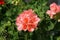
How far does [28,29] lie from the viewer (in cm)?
226

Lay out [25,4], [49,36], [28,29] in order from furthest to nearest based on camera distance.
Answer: [25,4]
[49,36]
[28,29]

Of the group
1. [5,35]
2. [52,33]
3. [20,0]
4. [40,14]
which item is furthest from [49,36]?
[20,0]

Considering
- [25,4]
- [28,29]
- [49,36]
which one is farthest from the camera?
[25,4]

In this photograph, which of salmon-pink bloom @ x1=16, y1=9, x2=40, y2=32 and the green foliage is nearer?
salmon-pink bloom @ x1=16, y1=9, x2=40, y2=32

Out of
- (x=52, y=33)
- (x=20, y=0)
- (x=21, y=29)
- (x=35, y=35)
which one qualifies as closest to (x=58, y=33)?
(x=52, y=33)

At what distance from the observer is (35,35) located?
94.3 inches

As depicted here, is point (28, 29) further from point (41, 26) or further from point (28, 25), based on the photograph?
point (41, 26)

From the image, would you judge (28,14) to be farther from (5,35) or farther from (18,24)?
(5,35)

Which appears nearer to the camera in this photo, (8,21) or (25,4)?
(8,21)

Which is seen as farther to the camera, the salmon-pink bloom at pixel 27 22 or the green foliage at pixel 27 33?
the green foliage at pixel 27 33

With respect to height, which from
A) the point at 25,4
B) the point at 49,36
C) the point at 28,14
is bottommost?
the point at 49,36

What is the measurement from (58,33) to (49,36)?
0.11 meters

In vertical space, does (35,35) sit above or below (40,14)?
below

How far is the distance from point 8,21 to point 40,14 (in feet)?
1.03
